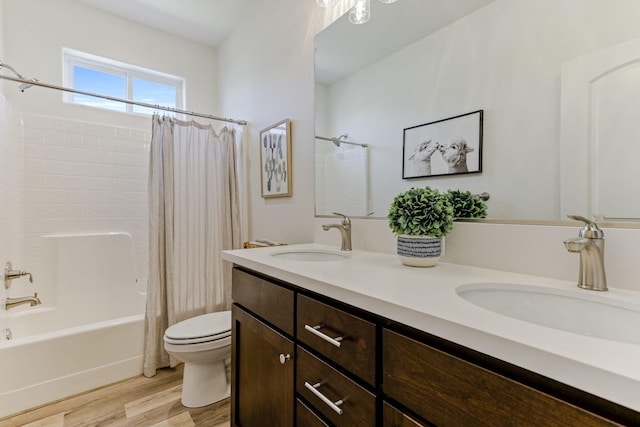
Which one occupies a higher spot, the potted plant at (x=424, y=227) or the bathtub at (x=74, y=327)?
the potted plant at (x=424, y=227)

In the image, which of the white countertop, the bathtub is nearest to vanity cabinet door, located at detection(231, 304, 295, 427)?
the white countertop

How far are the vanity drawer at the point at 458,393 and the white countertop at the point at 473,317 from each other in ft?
0.13

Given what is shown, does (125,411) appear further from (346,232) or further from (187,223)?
(346,232)

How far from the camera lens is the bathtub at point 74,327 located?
157 cm

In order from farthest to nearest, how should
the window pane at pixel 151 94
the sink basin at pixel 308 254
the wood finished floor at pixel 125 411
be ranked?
the window pane at pixel 151 94 < the wood finished floor at pixel 125 411 < the sink basin at pixel 308 254

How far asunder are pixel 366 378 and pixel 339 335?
12 cm

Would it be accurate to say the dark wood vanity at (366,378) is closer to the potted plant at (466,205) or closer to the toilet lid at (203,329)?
the toilet lid at (203,329)

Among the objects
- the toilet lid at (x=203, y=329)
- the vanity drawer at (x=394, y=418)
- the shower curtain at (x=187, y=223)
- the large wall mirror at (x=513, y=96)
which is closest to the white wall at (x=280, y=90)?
the shower curtain at (x=187, y=223)

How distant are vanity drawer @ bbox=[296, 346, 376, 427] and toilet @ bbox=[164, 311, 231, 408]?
2.90 feet

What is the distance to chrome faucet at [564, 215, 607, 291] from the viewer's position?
678 mm

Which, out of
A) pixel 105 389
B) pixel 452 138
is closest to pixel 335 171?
pixel 452 138

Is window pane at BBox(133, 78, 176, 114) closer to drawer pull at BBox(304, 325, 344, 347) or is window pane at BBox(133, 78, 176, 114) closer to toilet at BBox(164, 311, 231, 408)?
toilet at BBox(164, 311, 231, 408)

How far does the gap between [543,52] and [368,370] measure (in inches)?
39.5

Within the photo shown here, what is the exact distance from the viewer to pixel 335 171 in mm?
1608
